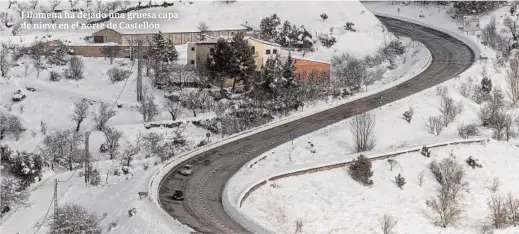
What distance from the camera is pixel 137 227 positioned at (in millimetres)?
41344

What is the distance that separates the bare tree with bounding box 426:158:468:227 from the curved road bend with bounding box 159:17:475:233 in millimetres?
11105

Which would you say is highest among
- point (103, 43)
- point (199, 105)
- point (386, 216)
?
point (103, 43)

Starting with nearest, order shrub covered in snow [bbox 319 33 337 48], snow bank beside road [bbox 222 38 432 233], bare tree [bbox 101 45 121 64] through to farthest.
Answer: snow bank beside road [bbox 222 38 432 233] → bare tree [bbox 101 45 121 64] → shrub covered in snow [bbox 319 33 337 48]

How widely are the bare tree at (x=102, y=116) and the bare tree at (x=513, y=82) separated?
36.6 m

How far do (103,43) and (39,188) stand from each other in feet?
89.8

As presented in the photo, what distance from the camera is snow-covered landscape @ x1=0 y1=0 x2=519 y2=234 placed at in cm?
4666

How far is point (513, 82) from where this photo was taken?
68.9 m

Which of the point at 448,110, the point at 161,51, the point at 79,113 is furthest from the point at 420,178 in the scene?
the point at 161,51

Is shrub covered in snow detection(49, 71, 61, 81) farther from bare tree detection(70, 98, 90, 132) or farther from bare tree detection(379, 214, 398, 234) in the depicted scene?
bare tree detection(379, 214, 398, 234)

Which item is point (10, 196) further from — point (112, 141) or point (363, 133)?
point (363, 133)

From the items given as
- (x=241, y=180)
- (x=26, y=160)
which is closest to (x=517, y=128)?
(x=241, y=180)

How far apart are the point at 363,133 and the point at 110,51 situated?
2830cm

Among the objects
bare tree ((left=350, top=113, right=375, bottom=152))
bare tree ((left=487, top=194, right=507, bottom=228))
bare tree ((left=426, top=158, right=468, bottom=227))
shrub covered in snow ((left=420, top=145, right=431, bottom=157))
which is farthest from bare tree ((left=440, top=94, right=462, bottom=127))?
bare tree ((left=487, top=194, right=507, bottom=228))

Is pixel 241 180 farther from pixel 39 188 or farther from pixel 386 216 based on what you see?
pixel 39 188
